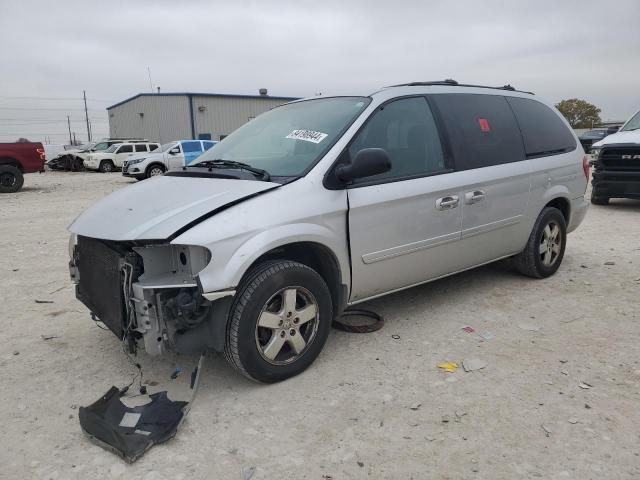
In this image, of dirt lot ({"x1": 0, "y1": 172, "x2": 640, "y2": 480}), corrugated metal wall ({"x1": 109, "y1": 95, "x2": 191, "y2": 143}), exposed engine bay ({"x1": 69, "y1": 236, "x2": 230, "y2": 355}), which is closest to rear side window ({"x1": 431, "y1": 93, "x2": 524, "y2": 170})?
dirt lot ({"x1": 0, "y1": 172, "x2": 640, "y2": 480})

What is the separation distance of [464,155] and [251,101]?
36.5 metres

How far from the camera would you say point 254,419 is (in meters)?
2.78

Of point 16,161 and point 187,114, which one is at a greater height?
point 187,114

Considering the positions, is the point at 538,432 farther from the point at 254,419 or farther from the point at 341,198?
the point at 341,198

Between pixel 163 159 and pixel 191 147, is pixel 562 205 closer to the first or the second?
pixel 191 147

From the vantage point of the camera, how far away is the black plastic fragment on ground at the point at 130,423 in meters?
2.51

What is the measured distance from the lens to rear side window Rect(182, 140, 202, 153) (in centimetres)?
1922

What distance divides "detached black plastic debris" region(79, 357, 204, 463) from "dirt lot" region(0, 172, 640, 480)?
6cm

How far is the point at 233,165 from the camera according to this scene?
3555 millimetres

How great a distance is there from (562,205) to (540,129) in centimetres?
83

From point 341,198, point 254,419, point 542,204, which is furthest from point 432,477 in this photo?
point 542,204

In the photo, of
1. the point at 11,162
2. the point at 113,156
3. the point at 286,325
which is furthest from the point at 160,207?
the point at 113,156

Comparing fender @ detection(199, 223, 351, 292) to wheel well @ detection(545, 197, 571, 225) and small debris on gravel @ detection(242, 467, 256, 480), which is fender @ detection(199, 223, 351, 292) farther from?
wheel well @ detection(545, 197, 571, 225)

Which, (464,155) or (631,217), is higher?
(464,155)
